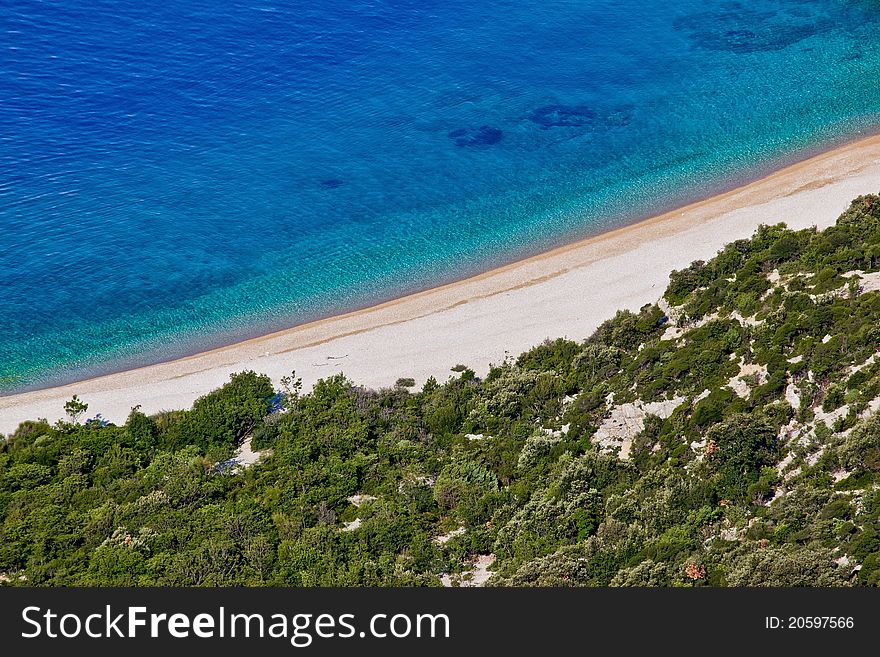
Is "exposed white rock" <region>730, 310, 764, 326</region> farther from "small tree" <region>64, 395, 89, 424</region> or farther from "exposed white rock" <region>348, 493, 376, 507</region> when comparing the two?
"small tree" <region>64, 395, 89, 424</region>

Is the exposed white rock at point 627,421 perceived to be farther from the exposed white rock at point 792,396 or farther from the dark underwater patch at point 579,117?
the dark underwater patch at point 579,117

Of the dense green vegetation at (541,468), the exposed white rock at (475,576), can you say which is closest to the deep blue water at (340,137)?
the dense green vegetation at (541,468)

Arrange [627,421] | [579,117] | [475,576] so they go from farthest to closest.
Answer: [579,117], [627,421], [475,576]

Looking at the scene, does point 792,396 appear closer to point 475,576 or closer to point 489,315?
point 475,576

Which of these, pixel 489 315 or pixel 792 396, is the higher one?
pixel 489 315

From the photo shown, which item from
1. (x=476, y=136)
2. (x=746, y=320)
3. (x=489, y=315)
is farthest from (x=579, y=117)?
(x=746, y=320)

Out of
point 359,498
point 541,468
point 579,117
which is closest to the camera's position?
point 541,468

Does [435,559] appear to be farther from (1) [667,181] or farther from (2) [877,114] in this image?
(2) [877,114]
